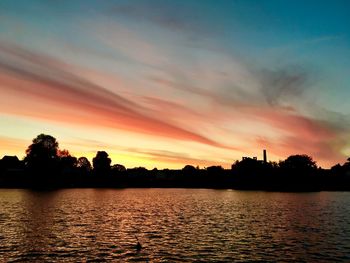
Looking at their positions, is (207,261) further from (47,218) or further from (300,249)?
(47,218)

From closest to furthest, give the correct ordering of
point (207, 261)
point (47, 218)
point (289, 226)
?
point (207, 261) < point (289, 226) < point (47, 218)

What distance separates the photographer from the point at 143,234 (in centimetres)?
5594

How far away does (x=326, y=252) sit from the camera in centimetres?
4450

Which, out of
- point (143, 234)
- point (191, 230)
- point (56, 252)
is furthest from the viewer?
point (191, 230)

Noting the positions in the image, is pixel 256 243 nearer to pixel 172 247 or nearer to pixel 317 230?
pixel 172 247

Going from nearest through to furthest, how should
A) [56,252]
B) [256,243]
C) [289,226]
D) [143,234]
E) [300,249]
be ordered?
[56,252], [300,249], [256,243], [143,234], [289,226]

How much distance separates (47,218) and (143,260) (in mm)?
40119

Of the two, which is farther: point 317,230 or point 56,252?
point 317,230

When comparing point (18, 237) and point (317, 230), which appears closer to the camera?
point (18, 237)

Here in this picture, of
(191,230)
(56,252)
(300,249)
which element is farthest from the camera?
(191,230)

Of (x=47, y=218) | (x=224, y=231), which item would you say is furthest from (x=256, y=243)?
(x=47, y=218)

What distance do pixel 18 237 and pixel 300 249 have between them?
36.9 m

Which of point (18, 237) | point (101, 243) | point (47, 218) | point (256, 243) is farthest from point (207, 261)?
point (47, 218)

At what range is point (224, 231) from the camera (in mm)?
59281
